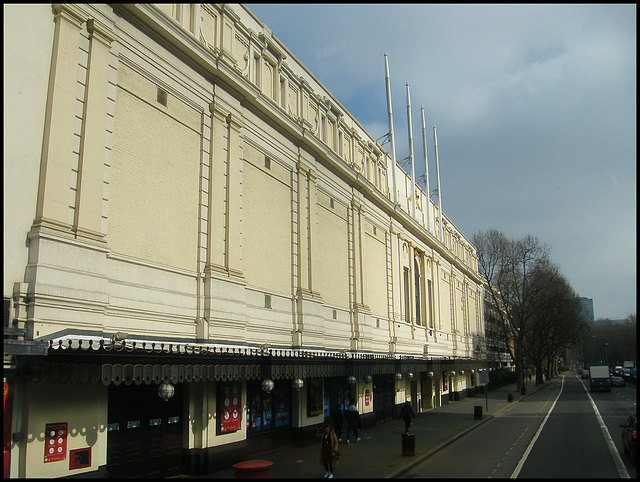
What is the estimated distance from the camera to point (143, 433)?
13.8 m

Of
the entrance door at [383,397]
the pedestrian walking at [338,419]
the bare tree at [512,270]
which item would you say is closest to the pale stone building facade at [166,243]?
the pedestrian walking at [338,419]

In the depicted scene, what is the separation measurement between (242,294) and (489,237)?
48357mm

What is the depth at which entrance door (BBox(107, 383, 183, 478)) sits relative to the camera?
1293 cm

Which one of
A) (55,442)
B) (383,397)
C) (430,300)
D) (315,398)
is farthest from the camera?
(430,300)

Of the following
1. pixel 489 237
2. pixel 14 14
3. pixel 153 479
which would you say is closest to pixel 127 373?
pixel 153 479

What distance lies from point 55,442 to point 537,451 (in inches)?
624

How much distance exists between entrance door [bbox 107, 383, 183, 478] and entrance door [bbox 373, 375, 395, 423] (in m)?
15.7

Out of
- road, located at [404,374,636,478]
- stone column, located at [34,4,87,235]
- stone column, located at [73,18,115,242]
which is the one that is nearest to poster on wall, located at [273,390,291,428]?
road, located at [404,374,636,478]

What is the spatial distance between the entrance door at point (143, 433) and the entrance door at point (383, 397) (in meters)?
15.7

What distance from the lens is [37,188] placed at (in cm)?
1173

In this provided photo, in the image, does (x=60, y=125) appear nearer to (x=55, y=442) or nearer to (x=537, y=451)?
(x=55, y=442)

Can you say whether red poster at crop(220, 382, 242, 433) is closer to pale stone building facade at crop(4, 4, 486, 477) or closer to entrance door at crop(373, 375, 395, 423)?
pale stone building facade at crop(4, 4, 486, 477)

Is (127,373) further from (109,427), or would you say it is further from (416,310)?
(416,310)

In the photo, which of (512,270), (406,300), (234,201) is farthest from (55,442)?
(512,270)
